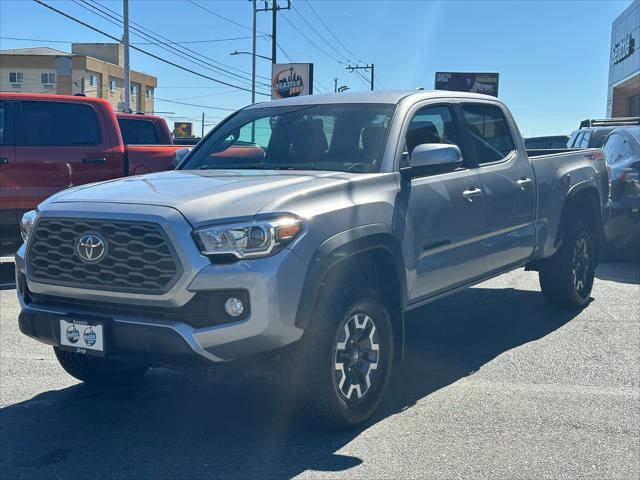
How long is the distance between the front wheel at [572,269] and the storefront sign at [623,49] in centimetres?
3357

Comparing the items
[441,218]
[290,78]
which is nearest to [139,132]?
[441,218]

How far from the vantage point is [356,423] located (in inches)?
174

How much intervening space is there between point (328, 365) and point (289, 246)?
2.28 feet

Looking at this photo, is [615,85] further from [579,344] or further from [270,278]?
[270,278]

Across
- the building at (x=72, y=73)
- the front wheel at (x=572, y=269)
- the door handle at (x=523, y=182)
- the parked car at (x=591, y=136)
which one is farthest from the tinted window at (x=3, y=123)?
the building at (x=72, y=73)

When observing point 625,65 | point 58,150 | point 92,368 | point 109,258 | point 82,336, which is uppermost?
point 625,65

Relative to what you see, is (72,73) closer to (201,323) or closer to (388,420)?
(388,420)

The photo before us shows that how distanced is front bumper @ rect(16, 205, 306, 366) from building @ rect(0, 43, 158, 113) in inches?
2477

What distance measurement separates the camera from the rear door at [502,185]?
5848mm

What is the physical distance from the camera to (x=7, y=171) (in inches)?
362

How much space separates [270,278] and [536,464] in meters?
1.66

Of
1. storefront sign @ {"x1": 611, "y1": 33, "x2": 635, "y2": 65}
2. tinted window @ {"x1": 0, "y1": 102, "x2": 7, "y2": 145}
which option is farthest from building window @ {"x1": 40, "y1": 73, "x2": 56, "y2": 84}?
tinted window @ {"x1": 0, "y1": 102, "x2": 7, "y2": 145}

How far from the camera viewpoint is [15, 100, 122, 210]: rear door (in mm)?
9289

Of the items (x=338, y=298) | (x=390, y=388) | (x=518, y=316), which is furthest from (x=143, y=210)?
(x=518, y=316)
